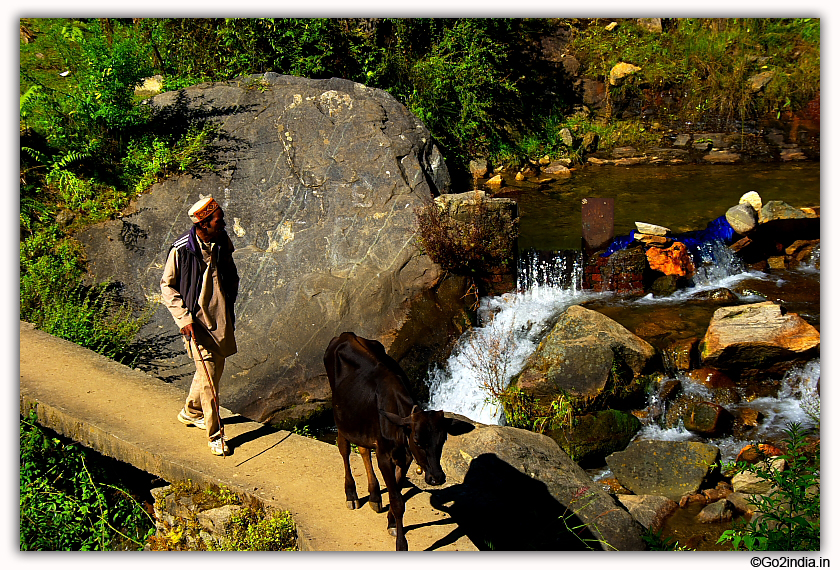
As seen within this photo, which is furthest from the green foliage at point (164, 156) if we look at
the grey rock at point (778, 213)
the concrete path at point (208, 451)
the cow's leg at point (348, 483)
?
the grey rock at point (778, 213)

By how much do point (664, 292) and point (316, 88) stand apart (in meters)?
6.44

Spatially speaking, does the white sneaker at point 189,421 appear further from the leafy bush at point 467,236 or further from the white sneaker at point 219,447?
the leafy bush at point 467,236

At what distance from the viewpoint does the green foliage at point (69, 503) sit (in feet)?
20.8

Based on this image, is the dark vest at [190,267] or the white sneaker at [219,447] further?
the white sneaker at [219,447]

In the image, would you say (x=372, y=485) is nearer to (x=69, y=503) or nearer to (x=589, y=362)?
(x=69, y=503)

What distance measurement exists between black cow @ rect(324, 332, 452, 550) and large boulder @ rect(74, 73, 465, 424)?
11.6 ft

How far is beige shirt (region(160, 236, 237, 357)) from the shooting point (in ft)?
18.7

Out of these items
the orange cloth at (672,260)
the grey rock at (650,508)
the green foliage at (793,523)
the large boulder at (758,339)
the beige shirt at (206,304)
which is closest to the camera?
the green foliage at (793,523)

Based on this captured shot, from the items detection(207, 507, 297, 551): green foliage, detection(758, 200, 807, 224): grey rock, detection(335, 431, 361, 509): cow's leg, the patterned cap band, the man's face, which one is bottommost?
detection(758, 200, 807, 224): grey rock

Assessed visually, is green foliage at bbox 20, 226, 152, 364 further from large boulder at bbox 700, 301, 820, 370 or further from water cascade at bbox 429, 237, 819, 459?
large boulder at bbox 700, 301, 820, 370

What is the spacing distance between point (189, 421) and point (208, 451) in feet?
1.31

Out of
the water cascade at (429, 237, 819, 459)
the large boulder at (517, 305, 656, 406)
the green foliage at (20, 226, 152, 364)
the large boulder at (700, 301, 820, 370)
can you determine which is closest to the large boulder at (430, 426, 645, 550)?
the large boulder at (517, 305, 656, 406)

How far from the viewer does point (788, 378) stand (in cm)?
881

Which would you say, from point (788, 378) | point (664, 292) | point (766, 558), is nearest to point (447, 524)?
point (766, 558)
